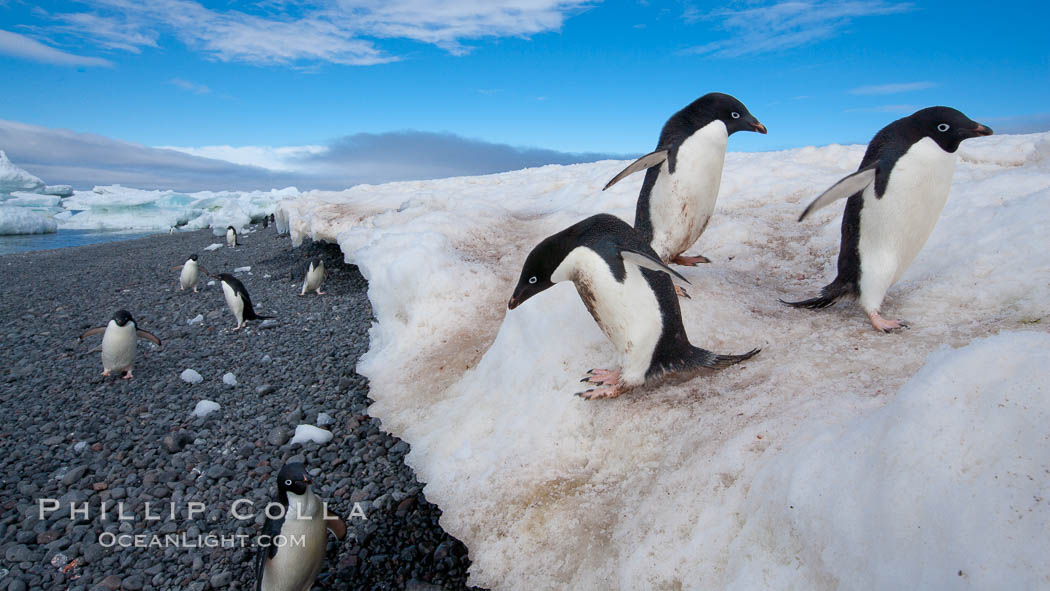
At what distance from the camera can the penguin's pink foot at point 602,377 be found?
318 cm

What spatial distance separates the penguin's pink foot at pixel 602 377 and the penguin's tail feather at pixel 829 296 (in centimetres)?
169

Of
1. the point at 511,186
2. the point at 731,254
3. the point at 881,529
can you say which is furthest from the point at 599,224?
the point at 511,186

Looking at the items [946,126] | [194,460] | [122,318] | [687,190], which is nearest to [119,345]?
[122,318]

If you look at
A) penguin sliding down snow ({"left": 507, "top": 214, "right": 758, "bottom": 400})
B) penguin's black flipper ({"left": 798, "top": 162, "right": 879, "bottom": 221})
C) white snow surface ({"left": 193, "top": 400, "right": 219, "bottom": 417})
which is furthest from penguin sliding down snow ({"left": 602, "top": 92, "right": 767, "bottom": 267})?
white snow surface ({"left": 193, "top": 400, "right": 219, "bottom": 417})

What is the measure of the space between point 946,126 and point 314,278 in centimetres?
949

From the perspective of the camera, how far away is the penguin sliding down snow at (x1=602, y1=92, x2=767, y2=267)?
14.1 feet

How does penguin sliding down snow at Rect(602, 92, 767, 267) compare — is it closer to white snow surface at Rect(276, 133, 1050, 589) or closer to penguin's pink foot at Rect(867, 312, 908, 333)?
white snow surface at Rect(276, 133, 1050, 589)

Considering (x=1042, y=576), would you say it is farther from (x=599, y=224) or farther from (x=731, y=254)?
(x=731, y=254)

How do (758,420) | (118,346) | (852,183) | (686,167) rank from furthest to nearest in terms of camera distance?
1. (118,346)
2. (686,167)
3. (852,183)
4. (758,420)

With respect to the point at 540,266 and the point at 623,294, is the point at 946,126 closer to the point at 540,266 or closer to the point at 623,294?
the point at 623,294

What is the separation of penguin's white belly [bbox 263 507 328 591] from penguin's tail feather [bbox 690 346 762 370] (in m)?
2.42

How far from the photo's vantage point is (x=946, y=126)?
3.51 metres

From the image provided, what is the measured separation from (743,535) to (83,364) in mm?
8090

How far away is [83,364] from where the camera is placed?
6816 millimetres
